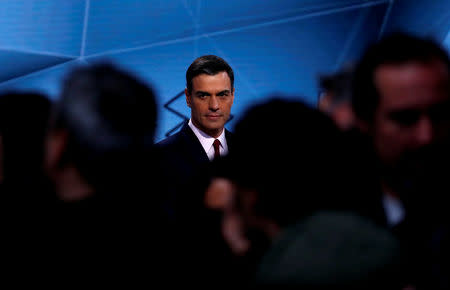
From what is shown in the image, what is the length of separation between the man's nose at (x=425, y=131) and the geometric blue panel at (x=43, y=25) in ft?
9.36

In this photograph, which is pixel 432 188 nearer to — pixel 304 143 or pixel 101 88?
pixel 304 143

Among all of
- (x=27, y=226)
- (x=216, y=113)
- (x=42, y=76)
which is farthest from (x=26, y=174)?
(x=42, y=76)

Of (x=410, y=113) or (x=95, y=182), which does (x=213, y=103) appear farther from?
(x=95, y=182)

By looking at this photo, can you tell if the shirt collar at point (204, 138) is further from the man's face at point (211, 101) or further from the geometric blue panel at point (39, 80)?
the geometric blue panel at point (39, 80)

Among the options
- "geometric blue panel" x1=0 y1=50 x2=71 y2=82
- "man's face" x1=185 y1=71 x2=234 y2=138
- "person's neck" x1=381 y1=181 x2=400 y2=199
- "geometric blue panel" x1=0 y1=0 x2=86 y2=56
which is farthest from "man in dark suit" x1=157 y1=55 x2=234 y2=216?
"geometric blue panel" x1=0 y1=50 x2=71 y2=82

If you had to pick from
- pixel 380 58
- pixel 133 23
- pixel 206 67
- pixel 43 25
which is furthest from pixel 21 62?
pixel 380 58

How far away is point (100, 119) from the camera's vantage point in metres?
0.76

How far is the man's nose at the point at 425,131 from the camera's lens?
1.00m

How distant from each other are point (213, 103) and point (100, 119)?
4.75ft

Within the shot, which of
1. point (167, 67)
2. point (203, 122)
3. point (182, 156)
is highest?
point (167, 67)

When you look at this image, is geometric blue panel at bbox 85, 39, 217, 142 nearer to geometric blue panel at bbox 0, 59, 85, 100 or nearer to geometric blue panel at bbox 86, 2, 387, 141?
geometric blue panel at bbox 86, 2, 387, 141

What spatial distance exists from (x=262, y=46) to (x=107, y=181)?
9.61ft

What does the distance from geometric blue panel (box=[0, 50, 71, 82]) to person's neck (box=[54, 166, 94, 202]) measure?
9.06 feet

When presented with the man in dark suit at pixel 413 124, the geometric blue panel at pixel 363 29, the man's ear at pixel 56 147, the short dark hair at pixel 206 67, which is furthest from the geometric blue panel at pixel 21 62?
the man in dark suit at pixel 413 124
